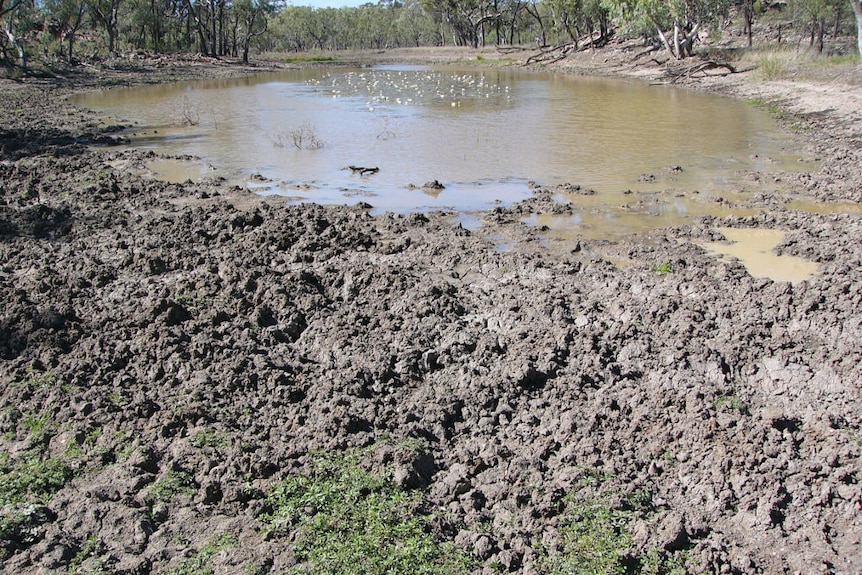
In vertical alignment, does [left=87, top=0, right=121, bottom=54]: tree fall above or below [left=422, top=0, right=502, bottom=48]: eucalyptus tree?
below

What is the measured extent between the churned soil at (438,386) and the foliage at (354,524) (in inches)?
4.7

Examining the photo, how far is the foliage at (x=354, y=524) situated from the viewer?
368 cm

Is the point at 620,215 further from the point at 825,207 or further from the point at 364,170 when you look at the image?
the point at 364,170

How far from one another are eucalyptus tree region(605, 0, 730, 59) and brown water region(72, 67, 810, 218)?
Result: 6782 mm

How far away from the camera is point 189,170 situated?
1420 centimetres

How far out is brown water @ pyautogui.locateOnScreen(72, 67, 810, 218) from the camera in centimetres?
1187

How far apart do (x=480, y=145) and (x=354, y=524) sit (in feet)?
44.7

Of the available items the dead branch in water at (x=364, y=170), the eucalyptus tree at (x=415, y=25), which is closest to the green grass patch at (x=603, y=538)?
the dead branch in water at (x=364, y=170)

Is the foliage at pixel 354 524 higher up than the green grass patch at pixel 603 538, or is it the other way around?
the foliage at pixel 354 524

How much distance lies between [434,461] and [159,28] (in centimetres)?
6444

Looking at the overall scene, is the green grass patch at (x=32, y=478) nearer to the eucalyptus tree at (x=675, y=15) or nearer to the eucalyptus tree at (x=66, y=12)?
the eucalyptus tree at (x=675, y=15)

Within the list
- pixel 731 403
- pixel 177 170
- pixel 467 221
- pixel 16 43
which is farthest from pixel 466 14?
pixel 731 403

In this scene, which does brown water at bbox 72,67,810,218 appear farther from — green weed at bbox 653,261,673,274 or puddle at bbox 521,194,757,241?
green weed at bbox 653,261,673,274

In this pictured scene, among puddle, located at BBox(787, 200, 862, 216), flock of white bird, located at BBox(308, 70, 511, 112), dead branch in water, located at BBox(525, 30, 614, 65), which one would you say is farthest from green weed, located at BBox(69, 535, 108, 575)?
dead branch in water, located at BBox(525, 30, 614, 65)
